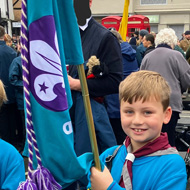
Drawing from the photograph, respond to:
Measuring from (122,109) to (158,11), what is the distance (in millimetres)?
27613

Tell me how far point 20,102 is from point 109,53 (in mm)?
2303

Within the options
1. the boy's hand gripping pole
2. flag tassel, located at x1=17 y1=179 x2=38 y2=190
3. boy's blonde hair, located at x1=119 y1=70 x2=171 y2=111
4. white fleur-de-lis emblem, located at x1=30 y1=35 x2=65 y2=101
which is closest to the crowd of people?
boy's blonde hair, located at x1=119 y1=70 x2=171 y2=111

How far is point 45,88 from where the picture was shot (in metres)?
1.10

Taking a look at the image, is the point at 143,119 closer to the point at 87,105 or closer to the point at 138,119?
the point at 138,119

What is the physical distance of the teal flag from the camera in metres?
1.07

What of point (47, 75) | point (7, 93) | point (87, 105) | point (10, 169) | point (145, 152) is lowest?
point (7, 93)

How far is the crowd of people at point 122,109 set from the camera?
1307mm

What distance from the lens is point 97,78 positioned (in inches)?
85.1

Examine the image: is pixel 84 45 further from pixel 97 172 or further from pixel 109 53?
pixel 97 172

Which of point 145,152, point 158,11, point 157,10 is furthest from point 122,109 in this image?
point 157,10

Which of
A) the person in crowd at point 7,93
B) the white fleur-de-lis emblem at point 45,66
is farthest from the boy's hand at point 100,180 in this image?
the person in crowd at point 7,93

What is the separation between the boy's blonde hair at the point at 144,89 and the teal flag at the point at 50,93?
348mm

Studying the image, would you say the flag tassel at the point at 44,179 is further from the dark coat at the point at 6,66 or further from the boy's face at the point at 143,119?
the dark coat at the point at 6,66

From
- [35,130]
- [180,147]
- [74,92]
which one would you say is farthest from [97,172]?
[180,147]
